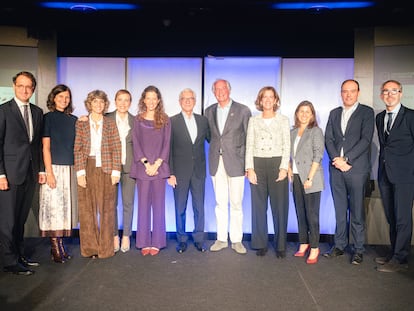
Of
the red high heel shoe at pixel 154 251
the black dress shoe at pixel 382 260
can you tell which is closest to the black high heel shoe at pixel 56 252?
the red high heel shoe at pixel 154 251

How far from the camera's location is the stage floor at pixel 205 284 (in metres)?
3.14

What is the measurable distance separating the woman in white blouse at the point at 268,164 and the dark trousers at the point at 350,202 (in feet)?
1.70

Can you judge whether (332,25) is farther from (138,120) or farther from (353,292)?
(353,292)

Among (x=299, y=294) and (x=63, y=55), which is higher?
(x=63, y=55)

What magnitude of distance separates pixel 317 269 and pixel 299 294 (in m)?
0.68

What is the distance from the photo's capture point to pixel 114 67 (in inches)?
203

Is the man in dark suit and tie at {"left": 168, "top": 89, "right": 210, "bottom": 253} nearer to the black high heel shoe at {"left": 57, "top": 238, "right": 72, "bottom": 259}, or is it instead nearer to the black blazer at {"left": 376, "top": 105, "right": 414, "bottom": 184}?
the black high heel shoe at {"left": 57, "top": 238, "right": 72, "bottom": 259}

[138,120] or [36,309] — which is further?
[138,120]

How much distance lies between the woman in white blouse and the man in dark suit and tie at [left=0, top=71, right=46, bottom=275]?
2.15 metres

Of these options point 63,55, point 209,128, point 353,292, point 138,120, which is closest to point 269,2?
point 209,128

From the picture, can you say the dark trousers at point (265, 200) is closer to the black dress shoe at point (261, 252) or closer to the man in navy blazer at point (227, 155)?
the black dress shoe at point (261, 252)

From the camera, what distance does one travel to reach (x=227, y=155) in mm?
4375

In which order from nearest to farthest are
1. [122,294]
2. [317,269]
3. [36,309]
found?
[36,309], [122,294], [317,269]

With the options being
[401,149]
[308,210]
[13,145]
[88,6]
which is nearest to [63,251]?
[13,145]
